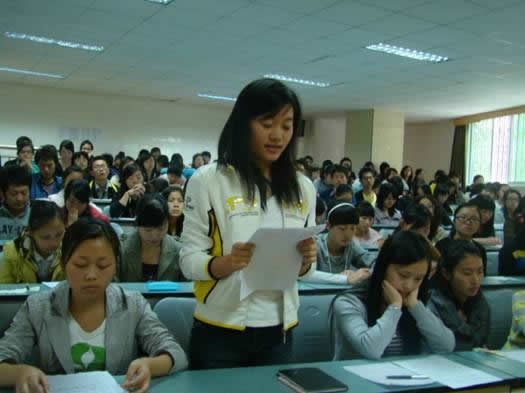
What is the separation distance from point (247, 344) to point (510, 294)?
1.83 m

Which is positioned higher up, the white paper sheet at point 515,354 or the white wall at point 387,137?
the white wall at point 387,137

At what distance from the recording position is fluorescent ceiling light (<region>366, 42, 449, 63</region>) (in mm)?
6541

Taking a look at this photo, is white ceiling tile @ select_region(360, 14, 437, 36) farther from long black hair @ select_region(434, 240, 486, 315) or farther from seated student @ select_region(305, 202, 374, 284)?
long black hair @ select_region(434, 240, 486, 315)

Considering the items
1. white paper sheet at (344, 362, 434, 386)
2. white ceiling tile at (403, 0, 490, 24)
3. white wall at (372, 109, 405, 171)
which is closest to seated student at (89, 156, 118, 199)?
white ceiling tile at (403, 0, 490, 24)

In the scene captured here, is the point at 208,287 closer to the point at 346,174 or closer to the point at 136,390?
the point at 136,390

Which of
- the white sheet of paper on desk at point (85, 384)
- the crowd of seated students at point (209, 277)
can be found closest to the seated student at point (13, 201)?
the crowd of seated students at point (209, 277)

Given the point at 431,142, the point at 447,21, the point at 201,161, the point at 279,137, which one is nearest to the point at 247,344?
the point at 279,137

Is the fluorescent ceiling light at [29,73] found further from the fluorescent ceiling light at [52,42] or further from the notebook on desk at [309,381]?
the notebook on desk at [309,381]

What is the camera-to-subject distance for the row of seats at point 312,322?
74.6 inches

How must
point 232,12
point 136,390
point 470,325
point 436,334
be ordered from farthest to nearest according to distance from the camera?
1. point 232,12
2. point 470,325
3. point 436,334
4. point 136,390

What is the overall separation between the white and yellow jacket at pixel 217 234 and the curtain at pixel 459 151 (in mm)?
12461

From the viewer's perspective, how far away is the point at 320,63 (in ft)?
24.8

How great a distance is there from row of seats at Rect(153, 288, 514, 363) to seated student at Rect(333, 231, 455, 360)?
0.12 m

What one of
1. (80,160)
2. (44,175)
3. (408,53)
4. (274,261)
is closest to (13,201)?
(44,175)
